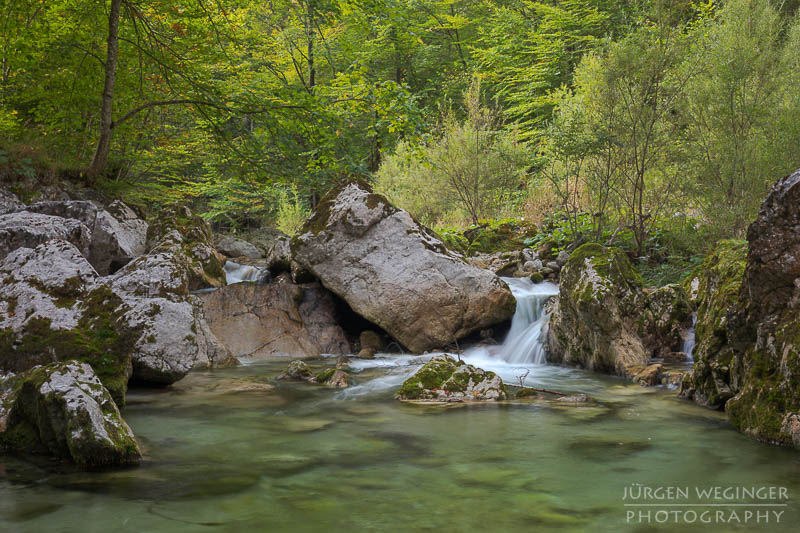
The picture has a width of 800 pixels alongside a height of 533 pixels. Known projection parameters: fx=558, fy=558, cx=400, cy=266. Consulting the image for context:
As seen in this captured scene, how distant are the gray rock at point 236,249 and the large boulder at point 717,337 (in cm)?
1502

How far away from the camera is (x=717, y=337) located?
19.6 ft

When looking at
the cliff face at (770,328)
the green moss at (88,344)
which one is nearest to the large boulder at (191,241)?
the green moss at (88,344)

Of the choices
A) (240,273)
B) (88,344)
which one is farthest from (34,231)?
(240,273)

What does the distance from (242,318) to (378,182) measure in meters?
12.6

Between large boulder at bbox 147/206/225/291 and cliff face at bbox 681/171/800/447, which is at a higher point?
large boulder at bbox 147/206/225/291

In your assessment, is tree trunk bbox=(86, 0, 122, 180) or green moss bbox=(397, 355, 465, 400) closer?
green moss bbox=(397, 355, 465, 400)

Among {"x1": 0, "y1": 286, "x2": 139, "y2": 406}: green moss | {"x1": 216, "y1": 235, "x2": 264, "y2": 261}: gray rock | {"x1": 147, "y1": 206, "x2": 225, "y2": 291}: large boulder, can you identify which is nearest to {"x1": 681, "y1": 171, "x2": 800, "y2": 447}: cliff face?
{"x1": 0, "y1": 286, "x2": 139, "y2": 406}: green moss

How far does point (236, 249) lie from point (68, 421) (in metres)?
16.4

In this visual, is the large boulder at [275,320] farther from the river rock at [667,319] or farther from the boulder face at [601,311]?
the river rock at [667,319]

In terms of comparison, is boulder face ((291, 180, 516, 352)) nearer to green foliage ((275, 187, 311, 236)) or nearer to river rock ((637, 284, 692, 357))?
river rock ((637, 284, 692, 357))

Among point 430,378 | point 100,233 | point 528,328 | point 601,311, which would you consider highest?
point 100,233

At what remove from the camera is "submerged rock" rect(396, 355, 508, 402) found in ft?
21.5

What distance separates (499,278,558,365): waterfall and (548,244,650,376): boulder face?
2.34 feet

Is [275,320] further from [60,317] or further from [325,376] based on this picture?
[60,317]
